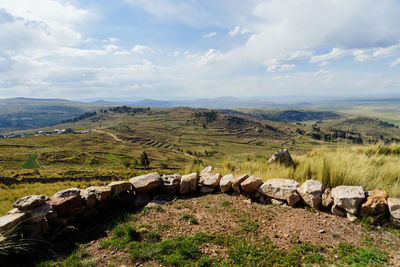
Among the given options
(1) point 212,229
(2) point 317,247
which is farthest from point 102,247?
(2) point 317,247

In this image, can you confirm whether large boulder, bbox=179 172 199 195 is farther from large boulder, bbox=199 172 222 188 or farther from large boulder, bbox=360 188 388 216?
large boulder, bbox=360 188 388 216

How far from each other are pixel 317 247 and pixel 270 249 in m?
0.98

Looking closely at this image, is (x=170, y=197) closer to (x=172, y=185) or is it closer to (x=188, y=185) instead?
(x=172, y=185)

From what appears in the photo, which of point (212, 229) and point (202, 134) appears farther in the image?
point (202, 134)

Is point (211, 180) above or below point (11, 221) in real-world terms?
below

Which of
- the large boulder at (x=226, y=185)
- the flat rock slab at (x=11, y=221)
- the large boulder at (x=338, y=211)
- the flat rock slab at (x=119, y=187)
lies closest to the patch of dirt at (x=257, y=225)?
the large boulder at (x=338, y=211)

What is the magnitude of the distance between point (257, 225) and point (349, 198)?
2.42 m

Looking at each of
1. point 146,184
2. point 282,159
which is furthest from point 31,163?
point 282,159

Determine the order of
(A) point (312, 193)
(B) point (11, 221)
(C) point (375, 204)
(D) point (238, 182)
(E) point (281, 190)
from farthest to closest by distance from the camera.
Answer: (D) point (238, 182)
(E) point (281, 190)
(A) point (312, 193)
(C) point (375, 204)
(B) point (11, 221)

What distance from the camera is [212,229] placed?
498cm

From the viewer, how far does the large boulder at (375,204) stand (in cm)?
452

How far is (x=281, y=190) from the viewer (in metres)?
5.95

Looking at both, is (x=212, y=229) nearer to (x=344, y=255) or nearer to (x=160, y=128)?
(x=344, y=255)

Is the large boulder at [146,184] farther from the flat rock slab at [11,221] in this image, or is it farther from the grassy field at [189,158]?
the flat rock slab at [11,221]
